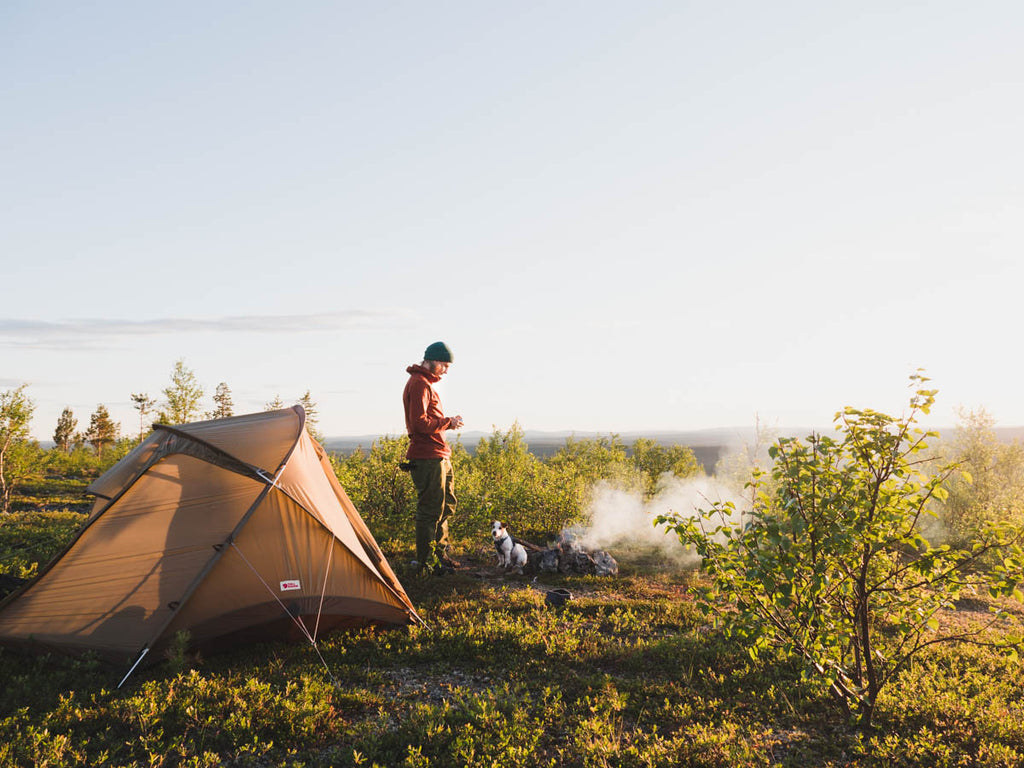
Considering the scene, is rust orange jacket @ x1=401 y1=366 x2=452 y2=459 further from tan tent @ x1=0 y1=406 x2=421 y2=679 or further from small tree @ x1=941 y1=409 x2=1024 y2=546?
small tree @ x1=941 y1=409 x2=1024 y2=546

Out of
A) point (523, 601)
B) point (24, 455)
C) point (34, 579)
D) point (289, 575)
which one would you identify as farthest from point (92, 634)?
point (24, 455)

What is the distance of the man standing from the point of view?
9201mm

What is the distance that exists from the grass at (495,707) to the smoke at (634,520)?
5.14 m

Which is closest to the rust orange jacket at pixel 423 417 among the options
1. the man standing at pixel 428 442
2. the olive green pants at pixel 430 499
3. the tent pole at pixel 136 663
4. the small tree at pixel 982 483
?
the man standing at pixel 428 442

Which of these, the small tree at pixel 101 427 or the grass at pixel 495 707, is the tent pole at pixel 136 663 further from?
the small tree at pixel 101 427

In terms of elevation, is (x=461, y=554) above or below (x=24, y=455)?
below

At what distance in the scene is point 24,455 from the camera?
19281 mm

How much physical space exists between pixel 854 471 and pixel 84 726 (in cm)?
657

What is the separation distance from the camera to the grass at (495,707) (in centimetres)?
440

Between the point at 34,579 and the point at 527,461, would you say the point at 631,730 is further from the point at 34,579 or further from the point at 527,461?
the point at 527,461

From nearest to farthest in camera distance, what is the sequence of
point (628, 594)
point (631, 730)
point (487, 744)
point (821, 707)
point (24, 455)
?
point (487, 744) → point (631, 730) → point (821, 707) → point (628, 594) → point (24, 455)

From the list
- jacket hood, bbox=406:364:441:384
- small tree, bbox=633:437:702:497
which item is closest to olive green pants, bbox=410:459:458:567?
jacket hood, bbox=406:364:441:384

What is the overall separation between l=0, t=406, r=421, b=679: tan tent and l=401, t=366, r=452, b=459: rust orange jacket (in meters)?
2.67

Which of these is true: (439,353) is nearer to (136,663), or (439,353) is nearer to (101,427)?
(136,663)
